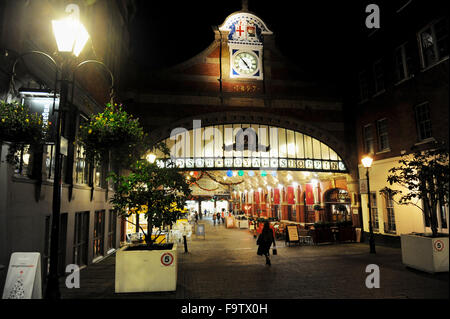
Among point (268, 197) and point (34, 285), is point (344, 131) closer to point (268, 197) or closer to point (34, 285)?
point (268, 197)

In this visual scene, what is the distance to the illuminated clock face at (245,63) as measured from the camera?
19.1 m

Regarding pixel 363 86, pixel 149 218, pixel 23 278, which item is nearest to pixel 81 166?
pixel 149 218

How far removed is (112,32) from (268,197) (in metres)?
25.1

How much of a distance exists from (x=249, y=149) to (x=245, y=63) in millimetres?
6094

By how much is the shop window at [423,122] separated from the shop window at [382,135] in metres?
2.63

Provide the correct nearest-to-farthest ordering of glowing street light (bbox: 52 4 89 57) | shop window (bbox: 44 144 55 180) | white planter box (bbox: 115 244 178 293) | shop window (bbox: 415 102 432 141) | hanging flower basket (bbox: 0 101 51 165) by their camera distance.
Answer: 1. hanging flower basket (bbox: 0 101 51 165)
2. glowing street light (bbox: 52 4 89 57)
3. white planter box (bbox: 115 244 178 293)
4. shop window (bbox: 44 144 55 180)
5. shop window (bbox: 415 102 432 141)

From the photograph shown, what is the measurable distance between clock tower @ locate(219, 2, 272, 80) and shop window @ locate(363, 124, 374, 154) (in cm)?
769

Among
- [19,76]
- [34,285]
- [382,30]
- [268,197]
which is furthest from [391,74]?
[268,197]

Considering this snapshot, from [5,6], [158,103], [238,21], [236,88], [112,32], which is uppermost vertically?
[238,21]

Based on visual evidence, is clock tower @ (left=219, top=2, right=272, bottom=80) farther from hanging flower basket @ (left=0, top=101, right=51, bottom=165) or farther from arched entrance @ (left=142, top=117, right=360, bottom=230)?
hanging flower basket @ (left=0, top=101, right=51, bottom=165)

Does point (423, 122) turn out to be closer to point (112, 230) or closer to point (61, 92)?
point (61, 92)

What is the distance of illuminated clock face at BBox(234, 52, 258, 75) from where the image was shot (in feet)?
62.7

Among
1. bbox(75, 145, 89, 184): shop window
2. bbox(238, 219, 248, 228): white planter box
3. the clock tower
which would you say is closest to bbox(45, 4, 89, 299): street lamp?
bbox(75, 145, 89, 184): shop window
